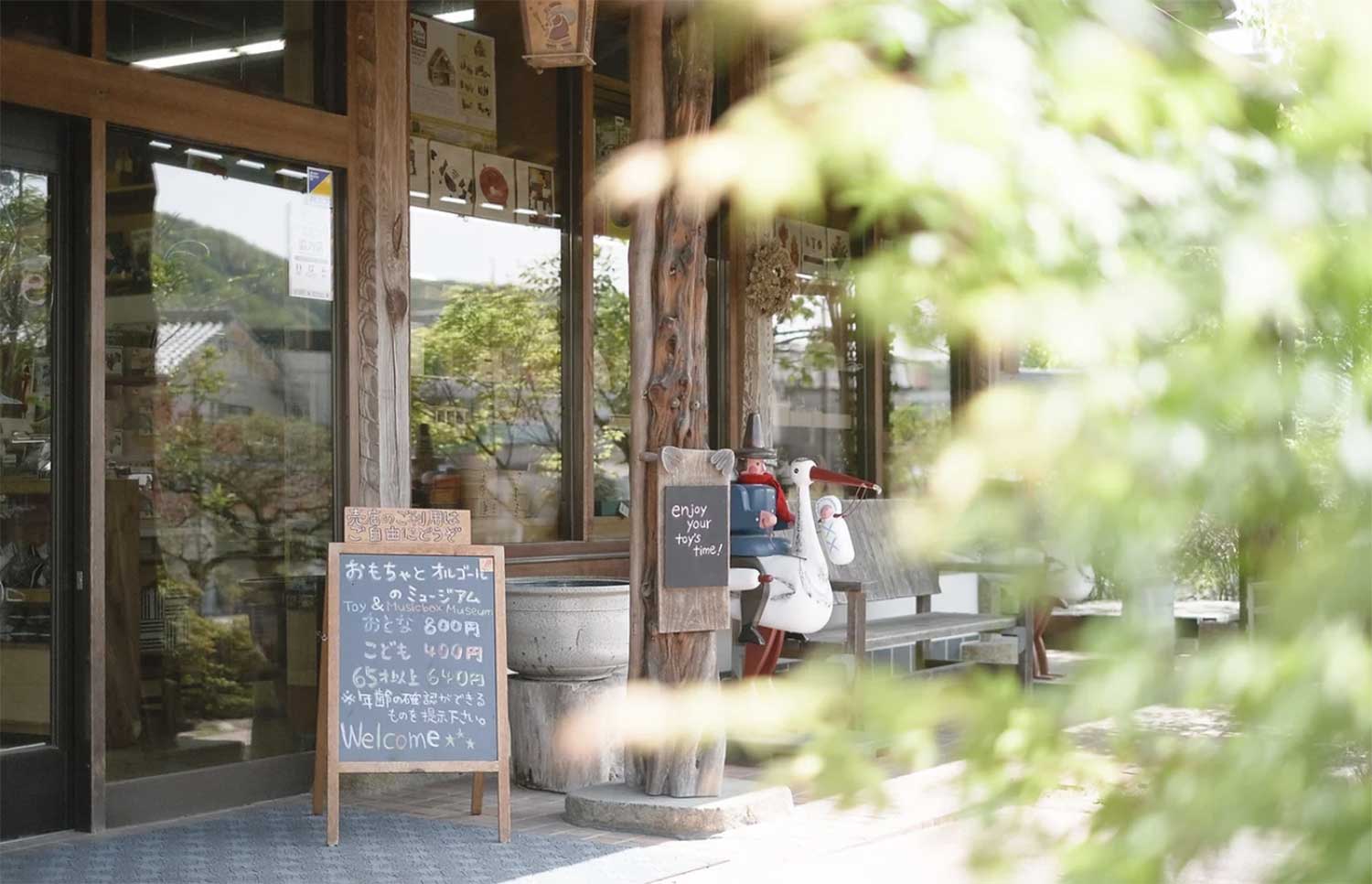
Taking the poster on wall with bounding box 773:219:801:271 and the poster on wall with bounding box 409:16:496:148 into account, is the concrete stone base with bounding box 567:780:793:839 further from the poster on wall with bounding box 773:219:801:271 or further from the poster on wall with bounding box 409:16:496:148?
the poster on wall with bounding box 773:219:801:271

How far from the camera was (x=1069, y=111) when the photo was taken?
0.83m

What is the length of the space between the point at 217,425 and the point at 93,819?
148cm

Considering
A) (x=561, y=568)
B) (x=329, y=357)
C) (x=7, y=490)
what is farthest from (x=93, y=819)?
(x=561, y=568)

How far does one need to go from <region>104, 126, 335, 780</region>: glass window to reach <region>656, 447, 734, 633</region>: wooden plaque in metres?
1.52

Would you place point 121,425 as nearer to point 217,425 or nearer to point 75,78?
point 217,425

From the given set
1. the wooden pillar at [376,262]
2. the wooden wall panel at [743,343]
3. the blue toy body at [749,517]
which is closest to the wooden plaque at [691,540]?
the blue toy body at [749,517]

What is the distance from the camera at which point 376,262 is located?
652cm

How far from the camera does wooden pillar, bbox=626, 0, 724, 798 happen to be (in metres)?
5.73

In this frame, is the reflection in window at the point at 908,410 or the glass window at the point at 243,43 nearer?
the glass window at the point at 243,43

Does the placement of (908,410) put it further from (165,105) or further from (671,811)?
(165,105)

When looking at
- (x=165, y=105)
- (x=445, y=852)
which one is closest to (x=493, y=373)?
(x=165, y=105)

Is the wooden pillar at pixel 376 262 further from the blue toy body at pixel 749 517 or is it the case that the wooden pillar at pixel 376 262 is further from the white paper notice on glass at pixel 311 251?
the blue toy body at pixel 749 517

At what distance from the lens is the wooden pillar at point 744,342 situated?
8609 millimetres

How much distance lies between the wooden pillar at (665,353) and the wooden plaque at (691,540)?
1.7 inches
